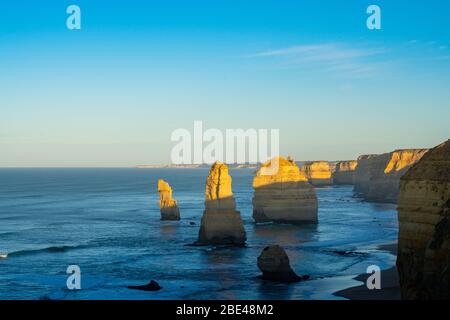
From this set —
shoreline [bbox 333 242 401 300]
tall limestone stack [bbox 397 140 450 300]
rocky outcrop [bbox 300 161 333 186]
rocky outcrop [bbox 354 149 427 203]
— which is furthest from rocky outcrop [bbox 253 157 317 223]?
rocky outcrop [bbox 300 161 333 186]

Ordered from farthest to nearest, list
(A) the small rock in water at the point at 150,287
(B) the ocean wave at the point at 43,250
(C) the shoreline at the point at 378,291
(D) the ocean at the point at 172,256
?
(B) the ocean wave at the point at 43,250 → (A) the small rock in water at the point at 150,287 → (D) the ocean at the point at 172,256 → (C) the shoreline at the point at 378,291

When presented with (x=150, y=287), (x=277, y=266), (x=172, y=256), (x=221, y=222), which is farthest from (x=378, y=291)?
(x=221, y=222)

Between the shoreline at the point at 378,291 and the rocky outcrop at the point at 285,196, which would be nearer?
the shoreline at the point at 378,291

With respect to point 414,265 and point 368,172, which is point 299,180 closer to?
point 414,265

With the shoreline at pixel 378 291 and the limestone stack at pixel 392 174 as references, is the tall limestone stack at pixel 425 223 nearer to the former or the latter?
the shoreline at pixel 378 291

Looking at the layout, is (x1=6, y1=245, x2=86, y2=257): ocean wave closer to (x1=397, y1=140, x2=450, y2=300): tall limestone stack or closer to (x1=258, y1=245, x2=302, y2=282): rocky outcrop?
(x1=258, y1=245, x2=302, y2=282): rocky outcrop

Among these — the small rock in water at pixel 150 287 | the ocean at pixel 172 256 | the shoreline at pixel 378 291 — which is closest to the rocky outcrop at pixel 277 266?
the ocean at pixel 172 256
